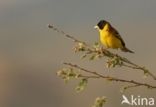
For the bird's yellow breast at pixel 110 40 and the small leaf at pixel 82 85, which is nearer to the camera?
the small leaf at pixel 82 85

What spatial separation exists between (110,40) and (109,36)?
156mm

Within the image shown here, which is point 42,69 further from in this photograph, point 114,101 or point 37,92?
point 114,101

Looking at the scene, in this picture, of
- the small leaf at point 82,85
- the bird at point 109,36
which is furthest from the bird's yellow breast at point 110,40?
the small leaf at point 82,85

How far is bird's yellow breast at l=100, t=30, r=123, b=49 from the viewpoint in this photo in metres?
5.78

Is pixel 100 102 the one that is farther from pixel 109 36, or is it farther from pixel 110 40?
pixel 109 36

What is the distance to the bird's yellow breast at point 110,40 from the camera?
5.78m

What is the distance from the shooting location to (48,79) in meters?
32.9

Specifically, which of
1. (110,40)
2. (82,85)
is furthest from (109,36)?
(82,85)

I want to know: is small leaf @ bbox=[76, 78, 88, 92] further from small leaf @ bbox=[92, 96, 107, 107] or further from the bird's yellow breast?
the bird's yellow breast

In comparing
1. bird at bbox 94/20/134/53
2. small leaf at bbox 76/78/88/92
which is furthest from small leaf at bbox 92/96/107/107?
bird at bbox 94/20/134/53

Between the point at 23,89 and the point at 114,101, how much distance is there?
1038 centimetres

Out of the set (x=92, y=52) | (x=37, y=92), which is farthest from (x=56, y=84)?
(x=92, y=52)

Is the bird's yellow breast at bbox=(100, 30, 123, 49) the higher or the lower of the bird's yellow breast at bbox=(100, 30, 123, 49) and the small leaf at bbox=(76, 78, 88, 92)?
the higher

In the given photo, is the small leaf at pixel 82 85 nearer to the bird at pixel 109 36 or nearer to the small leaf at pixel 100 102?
the small leaf at pixel 100 102
